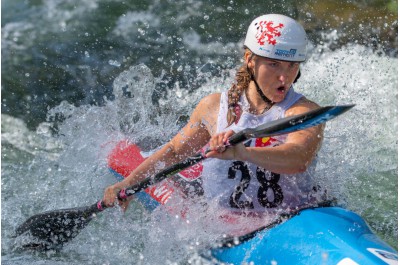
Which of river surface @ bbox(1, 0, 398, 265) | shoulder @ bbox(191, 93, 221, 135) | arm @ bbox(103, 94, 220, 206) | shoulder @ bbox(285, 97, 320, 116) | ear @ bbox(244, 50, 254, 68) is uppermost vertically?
ear @ bbox(244, 50, 254, 68)

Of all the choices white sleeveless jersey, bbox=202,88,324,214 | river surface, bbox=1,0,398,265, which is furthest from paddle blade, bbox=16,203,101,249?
white sleeveless jersey, bbox=202,88,324,214

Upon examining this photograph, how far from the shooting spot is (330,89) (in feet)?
22.9

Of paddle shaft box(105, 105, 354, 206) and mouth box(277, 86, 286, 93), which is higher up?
paddle shaft box(105, 105, 354, 206)

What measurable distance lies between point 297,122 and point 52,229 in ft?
7.15

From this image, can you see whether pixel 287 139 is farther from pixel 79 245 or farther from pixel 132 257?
pixel 79 245

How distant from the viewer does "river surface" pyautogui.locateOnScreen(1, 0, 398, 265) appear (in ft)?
16.2

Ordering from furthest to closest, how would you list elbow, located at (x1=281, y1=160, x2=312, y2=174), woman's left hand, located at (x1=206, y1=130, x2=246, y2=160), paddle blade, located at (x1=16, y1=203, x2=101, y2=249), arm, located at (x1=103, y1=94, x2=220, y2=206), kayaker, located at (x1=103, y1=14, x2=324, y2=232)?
paddle blade, located at (x1=16, y1=203, x2=101, y2=249), arm, located at (x1=103, y1=94, x2=220, y2=206), kayaker, located at (x1=103, y1=14, x2=324, y2=232), elbow, located at (x1=281, y1=160, x2=312, y2=174), woman's left hand, located at (x1=206, y1=130, x2=246, y2=160)

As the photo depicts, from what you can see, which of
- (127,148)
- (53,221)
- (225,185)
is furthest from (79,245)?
(225,185)

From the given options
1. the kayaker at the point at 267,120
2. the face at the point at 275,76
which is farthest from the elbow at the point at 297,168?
the face at the point at 275,76

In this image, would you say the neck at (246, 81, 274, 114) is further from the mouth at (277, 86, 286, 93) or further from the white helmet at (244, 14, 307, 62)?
the white helmet at (244, 14, 307, 62)

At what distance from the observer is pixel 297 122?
11.3ft

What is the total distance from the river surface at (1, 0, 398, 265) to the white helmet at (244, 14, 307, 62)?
89cm

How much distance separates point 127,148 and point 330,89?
2492mm

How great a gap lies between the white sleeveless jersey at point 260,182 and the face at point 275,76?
0.26 feet
